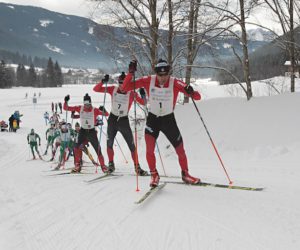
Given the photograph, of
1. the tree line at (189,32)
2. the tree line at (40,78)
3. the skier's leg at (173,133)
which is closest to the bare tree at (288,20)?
the tree line at (189,32)

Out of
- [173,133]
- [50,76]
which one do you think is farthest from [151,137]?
[50,76]

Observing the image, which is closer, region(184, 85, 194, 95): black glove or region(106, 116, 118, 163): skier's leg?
region(184, 85, 194, 95): black glove

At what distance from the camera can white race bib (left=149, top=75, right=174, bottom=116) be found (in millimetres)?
5359

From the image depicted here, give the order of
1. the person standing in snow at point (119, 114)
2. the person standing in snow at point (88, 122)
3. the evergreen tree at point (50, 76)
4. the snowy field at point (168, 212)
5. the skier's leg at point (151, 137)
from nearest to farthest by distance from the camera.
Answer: the snowy field at point (168, 212) < the skier's leg at point (151, 137) < the person standing in snow at point (119, 114) < the person standing in snow at point (88, 122) < the evergreen tree at point (50, 76)

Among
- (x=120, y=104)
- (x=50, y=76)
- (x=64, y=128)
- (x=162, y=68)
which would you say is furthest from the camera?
(x=50, y=76)

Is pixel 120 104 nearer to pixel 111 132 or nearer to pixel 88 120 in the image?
pixel 111 132

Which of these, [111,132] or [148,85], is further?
[111,132]

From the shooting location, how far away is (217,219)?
3.80 m

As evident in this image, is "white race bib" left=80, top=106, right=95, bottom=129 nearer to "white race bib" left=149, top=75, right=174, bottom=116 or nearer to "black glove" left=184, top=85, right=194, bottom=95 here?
"white race bib" left=149, top=75, right=174, bottom=116

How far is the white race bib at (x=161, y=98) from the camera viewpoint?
5.36 metres

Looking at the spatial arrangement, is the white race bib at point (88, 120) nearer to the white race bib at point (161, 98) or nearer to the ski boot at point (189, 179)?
the white race bib at point (161, 98)

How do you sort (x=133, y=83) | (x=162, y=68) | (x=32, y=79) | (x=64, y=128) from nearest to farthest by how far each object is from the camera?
(x=162, y=68) → (x=133, y=83) → (x=64, y=128) → (x=32, y=79)

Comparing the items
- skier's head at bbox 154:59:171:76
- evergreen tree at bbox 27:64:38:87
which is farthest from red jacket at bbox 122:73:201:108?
evergreen tree at bbox 27:64:38:87

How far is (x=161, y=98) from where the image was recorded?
17.6 ft
